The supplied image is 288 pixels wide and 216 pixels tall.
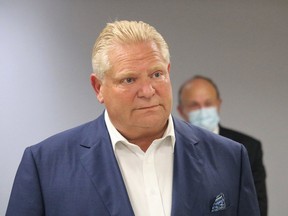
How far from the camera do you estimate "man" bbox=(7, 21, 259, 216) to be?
1.25m

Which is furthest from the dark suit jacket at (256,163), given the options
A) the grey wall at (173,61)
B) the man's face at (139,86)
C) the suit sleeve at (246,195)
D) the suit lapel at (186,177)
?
the man's face at (139,86)

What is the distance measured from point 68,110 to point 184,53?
91 centimetres

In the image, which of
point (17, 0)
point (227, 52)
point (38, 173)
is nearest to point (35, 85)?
point (17, 0)

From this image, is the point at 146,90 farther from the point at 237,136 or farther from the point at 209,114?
the point at 237,136

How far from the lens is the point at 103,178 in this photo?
127 centimetres

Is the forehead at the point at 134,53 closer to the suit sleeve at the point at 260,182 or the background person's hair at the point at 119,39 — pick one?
the background person's hair at the point at 119,39

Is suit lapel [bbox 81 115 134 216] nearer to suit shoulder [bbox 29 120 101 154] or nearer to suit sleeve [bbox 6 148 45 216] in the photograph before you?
suit shoulder [bbox 29 120 101 154]

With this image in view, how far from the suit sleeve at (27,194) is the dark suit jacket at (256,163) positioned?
1524 millimetres

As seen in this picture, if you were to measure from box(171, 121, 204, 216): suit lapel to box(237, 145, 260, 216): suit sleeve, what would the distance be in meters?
0.16

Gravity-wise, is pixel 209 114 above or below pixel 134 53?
below

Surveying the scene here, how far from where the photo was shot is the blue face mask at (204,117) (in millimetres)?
2641

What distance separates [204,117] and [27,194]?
1.56 meters

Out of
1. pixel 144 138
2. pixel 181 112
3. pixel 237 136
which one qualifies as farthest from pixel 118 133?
pixel 237 136

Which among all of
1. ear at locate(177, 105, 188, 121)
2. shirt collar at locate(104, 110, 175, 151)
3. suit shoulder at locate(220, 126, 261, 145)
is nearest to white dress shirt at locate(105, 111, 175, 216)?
shirt collar at locate(104, 110, 175, 151)
